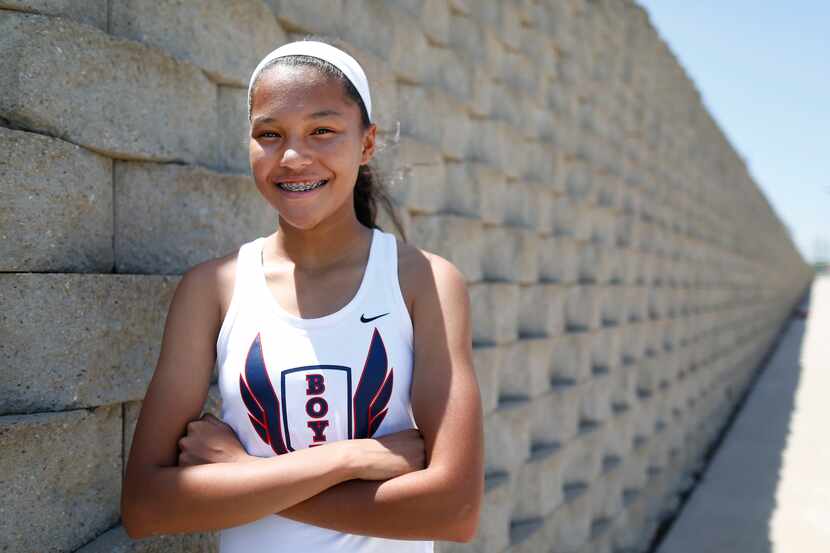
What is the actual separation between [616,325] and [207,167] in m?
3.67

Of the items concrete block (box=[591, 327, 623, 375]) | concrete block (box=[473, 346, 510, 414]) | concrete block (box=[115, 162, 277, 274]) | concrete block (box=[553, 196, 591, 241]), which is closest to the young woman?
concrete block (box=[115, 162, 277, 274])

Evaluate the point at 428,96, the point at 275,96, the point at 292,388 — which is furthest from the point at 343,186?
the point at 428,96

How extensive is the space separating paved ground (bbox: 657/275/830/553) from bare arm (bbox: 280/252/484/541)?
15.1ft

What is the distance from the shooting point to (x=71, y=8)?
5.43 ft

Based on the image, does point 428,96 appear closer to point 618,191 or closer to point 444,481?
point 444,481

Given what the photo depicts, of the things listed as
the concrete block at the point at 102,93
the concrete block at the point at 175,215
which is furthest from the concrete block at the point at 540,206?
the concrete block at the point at 102,93

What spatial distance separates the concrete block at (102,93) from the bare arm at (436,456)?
70 centimetres

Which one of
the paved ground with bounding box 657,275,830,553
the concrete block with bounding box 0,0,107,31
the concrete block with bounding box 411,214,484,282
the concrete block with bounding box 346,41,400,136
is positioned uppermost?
the concrete block with bounding box 346,41,400,136

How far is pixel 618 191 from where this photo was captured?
539cm

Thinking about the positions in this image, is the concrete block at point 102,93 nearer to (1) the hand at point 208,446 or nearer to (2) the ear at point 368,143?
(2) the ear at point 368,143

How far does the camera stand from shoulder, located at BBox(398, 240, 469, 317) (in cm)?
161

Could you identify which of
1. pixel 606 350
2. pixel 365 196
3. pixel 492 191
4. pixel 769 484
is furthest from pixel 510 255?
pixel 769 484

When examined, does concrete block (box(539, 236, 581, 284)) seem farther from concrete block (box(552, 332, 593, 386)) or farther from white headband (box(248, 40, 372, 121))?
white headband (box(248, 40, 372, 121))

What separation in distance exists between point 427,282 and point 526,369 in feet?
7.08
